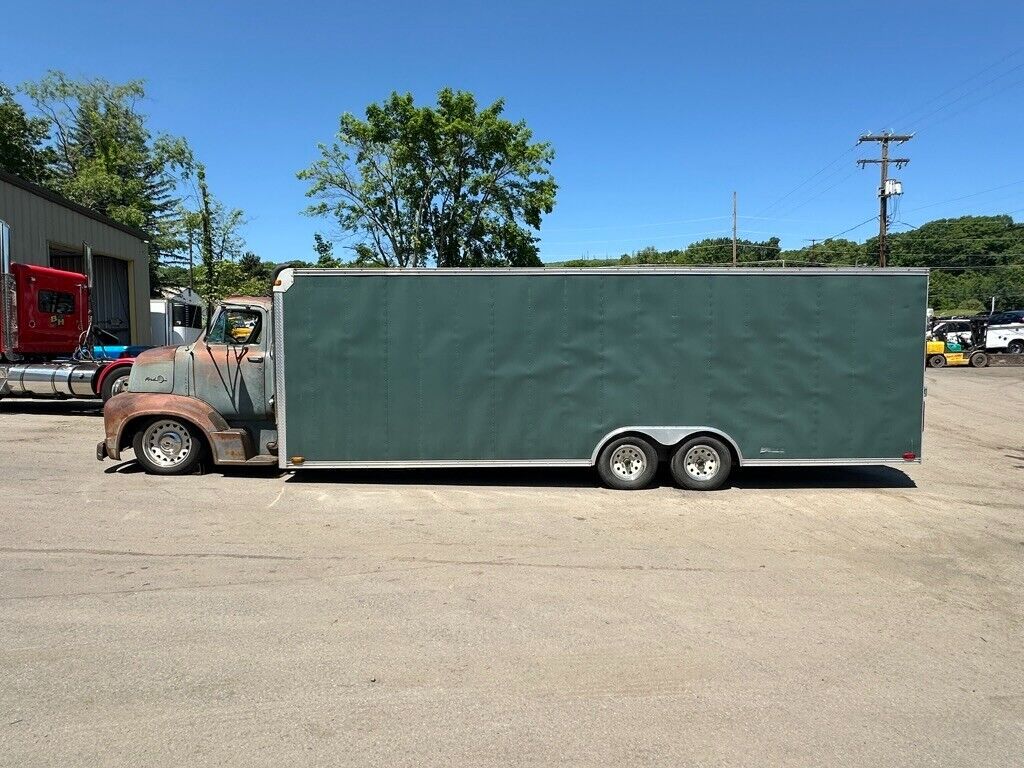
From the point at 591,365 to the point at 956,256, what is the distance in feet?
282

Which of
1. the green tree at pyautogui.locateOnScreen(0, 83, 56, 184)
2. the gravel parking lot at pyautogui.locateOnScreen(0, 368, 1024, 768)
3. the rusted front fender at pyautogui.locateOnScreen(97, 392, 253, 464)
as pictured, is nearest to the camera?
the gravel parking lot at pyautogui.locateOnScreen(0, 368, 1024, 768)

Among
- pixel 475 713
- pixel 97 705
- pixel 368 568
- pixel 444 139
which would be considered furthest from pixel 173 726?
pixel 444 139

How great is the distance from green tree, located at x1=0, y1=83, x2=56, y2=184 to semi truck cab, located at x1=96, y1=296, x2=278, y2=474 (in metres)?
33.7

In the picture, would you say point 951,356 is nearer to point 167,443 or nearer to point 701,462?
point 701,462

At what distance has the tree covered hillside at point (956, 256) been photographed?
242 feet

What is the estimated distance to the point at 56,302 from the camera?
49.1 ft

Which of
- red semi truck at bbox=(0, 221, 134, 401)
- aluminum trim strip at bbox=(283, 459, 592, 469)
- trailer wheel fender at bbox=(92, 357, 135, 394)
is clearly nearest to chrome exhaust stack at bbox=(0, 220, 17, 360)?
red semi truck at bbox=(0, 221, 134, 401)

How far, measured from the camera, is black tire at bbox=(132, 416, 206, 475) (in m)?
8.71

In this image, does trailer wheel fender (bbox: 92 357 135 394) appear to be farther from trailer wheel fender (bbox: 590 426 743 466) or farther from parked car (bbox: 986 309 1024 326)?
parked car (bbox: 986 309 1024 326)

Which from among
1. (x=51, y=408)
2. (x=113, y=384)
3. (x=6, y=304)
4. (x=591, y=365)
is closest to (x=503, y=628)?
(x=591, y=365)

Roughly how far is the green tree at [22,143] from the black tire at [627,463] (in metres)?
38.1

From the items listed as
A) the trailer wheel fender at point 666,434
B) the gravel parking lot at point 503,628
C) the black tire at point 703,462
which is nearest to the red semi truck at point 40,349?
the gravel parking lot at point 503,628

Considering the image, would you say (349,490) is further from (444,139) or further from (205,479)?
(444,139)

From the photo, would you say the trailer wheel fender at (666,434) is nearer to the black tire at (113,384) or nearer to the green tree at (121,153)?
the black tire at (113,384)
